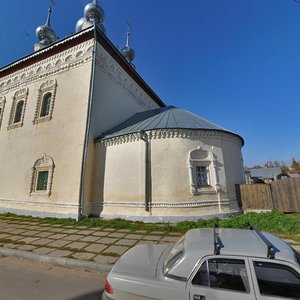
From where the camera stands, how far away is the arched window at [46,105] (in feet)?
46.4

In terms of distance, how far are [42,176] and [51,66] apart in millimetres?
7550

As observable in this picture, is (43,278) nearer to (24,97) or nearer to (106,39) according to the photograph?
(106,39)

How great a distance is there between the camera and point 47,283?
4234 millimetres

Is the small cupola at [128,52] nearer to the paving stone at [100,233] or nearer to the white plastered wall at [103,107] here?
the white plastered wall at [103,107]

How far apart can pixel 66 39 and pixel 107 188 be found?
32.8 ft

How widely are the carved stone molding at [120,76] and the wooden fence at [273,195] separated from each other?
416 inches

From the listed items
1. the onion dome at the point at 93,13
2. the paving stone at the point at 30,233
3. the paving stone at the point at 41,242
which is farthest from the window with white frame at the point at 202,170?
the onion dome at the point at 93,13

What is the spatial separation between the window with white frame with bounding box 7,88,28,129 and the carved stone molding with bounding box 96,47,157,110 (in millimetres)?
6555

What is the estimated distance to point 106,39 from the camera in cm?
1298

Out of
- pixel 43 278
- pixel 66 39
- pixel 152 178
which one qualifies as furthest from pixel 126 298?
pixel 66 39

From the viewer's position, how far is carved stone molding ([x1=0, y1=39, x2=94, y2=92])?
12.8 m

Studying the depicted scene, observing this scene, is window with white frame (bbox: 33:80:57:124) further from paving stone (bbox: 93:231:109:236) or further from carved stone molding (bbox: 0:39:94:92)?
paving stone (bbox: 93:231:109:236)

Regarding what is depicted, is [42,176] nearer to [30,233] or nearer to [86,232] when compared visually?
[30,233]

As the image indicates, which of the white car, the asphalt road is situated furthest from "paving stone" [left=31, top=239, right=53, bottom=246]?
the white car
